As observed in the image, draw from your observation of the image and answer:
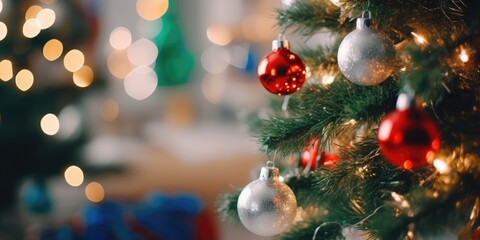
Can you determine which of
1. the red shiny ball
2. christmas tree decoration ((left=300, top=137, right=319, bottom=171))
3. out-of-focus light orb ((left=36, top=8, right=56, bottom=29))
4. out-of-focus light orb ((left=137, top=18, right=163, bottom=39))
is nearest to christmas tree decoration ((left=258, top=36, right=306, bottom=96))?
the red shiny ball

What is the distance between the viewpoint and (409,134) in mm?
558

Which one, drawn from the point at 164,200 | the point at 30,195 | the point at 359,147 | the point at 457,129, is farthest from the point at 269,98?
the point at 30,195

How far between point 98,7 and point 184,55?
549mm

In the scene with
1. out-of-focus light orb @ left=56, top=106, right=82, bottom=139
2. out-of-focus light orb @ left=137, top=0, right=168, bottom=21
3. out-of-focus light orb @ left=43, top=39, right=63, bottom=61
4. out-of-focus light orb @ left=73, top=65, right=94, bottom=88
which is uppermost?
out-of-focus light orb @ left=43, top=39, right=63, bottom=61

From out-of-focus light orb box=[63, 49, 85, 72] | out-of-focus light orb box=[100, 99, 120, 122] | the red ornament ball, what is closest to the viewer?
the red ornament ball

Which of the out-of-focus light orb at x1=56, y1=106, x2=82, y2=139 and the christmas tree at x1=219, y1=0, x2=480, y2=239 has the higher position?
the christmas tree at x1=219, y1=0, x2=480, y2=239

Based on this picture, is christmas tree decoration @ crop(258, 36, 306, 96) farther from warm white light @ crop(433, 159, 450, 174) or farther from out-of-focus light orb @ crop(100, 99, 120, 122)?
out-of-focus light orb @ crop(100, 99, 120, 122)

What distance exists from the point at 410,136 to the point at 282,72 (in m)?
0.24

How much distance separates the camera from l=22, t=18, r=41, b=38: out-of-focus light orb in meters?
2.18

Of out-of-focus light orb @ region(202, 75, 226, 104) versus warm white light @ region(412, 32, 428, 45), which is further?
out-of-focus light orb @ region(202, 75, 226, 104)

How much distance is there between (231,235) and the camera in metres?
2.21

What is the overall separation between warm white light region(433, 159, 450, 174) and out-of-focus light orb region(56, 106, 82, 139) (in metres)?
1.82

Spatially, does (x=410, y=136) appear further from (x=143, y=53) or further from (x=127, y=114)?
(x=127, y=114)

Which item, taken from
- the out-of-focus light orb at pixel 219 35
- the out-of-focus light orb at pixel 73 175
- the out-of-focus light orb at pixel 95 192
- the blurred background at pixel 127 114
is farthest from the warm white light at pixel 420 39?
the out-of-focus light orb at pixel 219 35
